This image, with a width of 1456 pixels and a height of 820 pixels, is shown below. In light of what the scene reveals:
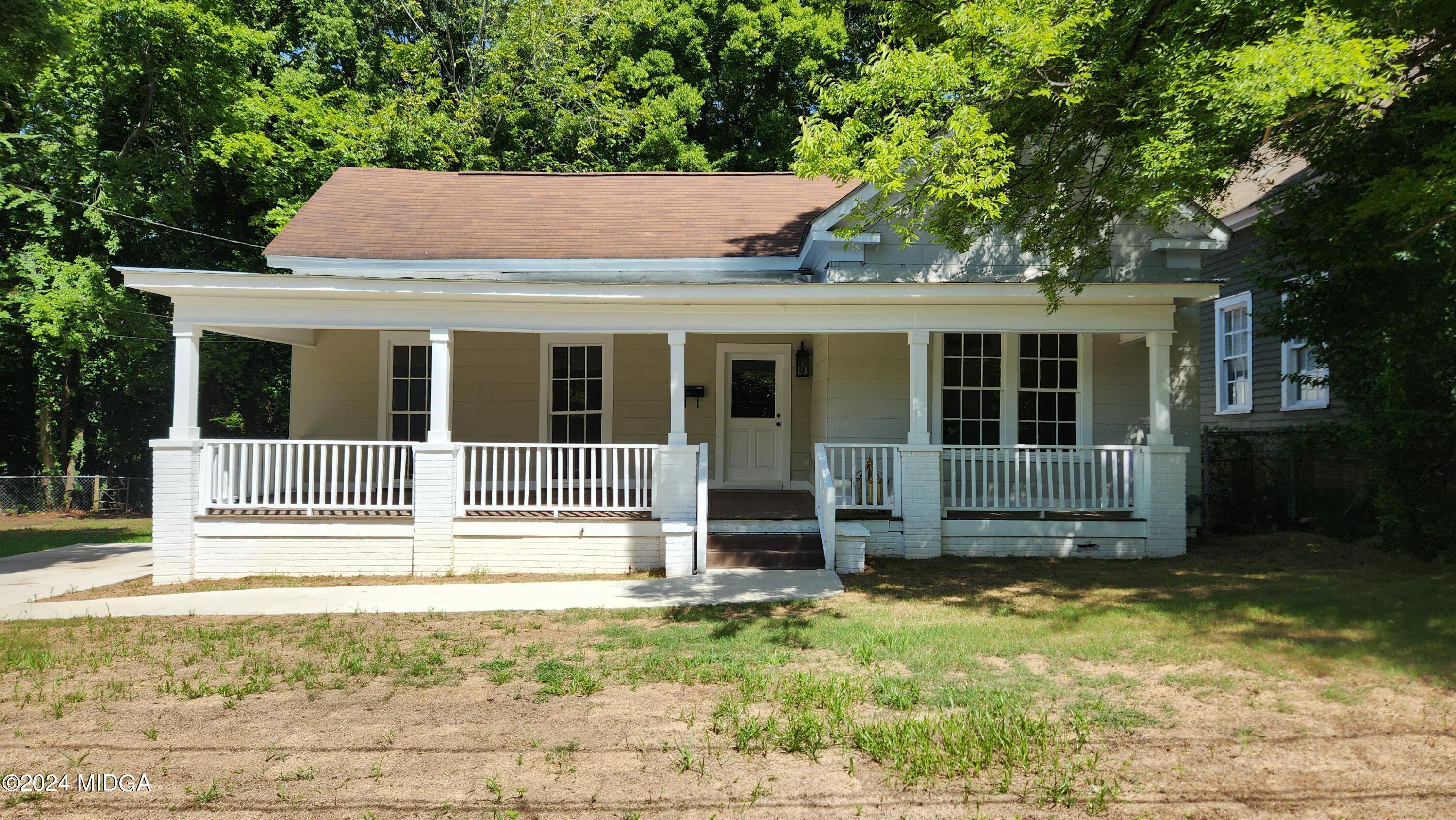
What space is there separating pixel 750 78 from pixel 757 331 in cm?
1602

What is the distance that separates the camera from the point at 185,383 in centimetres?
980

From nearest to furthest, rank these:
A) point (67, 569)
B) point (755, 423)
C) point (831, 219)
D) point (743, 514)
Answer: point (743, 514)
point (67, 569)
point (831, 219)
point (755, 423)

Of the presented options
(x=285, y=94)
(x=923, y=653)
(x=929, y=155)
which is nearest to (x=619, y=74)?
(x=285, y=94)

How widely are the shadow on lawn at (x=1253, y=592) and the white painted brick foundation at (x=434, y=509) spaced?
15.1 ft

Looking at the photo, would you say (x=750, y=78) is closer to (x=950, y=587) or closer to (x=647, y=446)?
(x=647, y=446)

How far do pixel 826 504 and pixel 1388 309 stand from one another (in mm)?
6008

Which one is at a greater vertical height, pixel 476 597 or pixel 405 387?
pixel 405 387

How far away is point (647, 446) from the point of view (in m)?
10.1

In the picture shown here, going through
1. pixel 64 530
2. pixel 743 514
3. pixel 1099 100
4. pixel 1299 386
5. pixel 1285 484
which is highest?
pixel 1099 100

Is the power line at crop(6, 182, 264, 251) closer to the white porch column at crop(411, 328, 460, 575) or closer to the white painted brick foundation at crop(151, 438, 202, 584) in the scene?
the white painted brick foundation at crop(151, 438, 202, 584)

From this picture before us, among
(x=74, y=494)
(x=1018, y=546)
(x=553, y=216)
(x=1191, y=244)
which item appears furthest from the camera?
(x=74, y=494)

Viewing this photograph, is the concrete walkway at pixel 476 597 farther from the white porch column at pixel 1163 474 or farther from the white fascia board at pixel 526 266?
the white fascia board at pixel 526 266

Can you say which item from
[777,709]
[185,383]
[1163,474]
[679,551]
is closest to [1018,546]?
[1163,474]

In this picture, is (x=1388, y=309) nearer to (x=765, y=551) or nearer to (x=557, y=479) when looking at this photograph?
(x=765, y=551)
